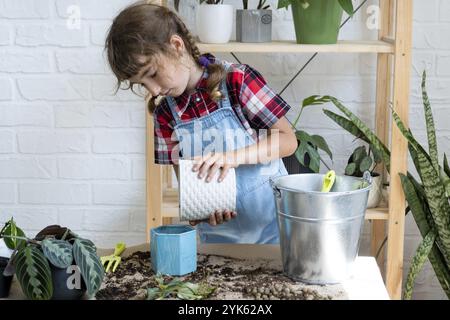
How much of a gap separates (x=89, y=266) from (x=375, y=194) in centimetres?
141

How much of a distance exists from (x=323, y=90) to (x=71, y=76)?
0.92 m

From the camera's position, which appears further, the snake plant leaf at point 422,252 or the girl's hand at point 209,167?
the snake plant leaf at point 422,252

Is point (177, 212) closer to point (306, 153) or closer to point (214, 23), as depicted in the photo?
point (306, 153)

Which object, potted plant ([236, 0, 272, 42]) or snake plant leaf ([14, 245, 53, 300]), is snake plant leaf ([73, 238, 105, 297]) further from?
potted plant ([236, 0, 272, 42])

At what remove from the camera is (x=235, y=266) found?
1342 mm

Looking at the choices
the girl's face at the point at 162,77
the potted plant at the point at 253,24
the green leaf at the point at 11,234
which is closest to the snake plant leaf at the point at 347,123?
the potted plant at the point at 253,24

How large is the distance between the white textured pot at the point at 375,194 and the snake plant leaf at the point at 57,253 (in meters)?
1.39

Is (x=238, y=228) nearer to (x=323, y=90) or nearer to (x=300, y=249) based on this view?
(x=300, y=249)

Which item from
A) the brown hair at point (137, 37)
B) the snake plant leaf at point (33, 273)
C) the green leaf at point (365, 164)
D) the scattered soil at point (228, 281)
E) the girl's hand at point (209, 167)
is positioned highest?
the brown hair at point (137, 37)

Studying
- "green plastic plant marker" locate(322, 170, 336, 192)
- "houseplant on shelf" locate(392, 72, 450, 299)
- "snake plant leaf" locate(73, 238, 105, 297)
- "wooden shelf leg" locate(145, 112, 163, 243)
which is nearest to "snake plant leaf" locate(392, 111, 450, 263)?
"houseplant on shelf" locate(392, 72, 450, 299)

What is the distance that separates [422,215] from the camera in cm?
224

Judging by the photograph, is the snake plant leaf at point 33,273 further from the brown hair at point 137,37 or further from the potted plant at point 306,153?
the potted plant at point 306,153

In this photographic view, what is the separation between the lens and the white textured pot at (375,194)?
231 centimetres

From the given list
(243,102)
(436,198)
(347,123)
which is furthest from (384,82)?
(243,102)
